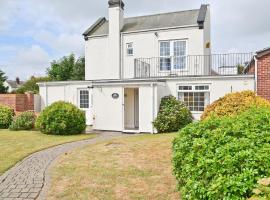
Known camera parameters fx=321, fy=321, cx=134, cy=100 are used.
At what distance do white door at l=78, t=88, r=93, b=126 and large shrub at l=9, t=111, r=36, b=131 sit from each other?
3.79m

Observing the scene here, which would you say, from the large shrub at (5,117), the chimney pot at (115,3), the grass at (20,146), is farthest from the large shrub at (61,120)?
the chimney pot at (115,3)

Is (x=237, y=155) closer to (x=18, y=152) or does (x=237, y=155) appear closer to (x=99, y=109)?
(x=18, y=152)

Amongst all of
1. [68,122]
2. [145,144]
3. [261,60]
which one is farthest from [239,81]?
[68,122]

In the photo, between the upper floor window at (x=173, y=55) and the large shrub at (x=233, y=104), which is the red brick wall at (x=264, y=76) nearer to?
the large shrub at (x=233, y=104)

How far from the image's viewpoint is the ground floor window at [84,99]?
22391mm

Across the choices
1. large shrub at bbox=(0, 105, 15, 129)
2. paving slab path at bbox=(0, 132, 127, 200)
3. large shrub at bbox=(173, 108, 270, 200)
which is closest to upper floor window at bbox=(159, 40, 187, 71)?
large shrub at bbox=(0, 105, 15, 129)

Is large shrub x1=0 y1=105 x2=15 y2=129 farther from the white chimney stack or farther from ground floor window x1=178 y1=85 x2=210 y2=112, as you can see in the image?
ground floor window x1=178 y1=85 x2=210 y2=112

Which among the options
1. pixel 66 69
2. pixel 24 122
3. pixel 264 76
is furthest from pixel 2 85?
pixel 264 76

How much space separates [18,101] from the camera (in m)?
24.0

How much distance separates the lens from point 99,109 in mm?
19125

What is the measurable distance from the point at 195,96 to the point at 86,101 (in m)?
7.93

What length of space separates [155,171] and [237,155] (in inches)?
169

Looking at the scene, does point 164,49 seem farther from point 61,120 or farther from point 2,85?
point 2,85

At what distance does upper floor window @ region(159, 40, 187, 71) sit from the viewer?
869 inches
